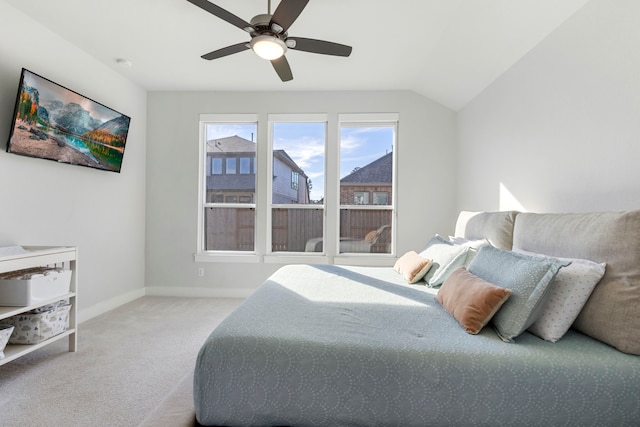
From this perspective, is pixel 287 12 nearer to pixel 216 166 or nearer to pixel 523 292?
pixel 523 292

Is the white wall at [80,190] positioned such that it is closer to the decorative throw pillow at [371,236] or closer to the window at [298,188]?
the window at [298,188]

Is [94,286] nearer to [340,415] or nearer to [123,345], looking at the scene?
[123,345]

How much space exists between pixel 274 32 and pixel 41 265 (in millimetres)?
2284

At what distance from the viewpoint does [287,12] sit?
6.01 ft

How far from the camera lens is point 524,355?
1226 millimetres

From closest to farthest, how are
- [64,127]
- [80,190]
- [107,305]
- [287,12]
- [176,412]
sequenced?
[176,412] < [287,12] < [64,127] < [80,190] < [107,305]

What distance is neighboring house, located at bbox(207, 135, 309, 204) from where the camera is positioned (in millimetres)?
4273

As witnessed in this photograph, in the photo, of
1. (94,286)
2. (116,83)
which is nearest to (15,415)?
(94,286)

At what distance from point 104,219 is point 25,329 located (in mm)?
1489

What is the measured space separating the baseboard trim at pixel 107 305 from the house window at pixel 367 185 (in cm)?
261

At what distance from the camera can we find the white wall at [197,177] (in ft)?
13.4

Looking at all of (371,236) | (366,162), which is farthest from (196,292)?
(366,162)

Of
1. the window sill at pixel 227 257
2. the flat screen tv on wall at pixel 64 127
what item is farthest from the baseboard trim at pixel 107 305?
the flat screen tv on wall at pixel 64 127

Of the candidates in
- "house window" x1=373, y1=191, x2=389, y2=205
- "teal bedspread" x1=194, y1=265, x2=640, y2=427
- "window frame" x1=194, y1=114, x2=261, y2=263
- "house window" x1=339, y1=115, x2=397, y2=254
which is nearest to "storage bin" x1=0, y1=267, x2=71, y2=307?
"teal bedspread" x1=194, y1=265, x2=640, y2=427
